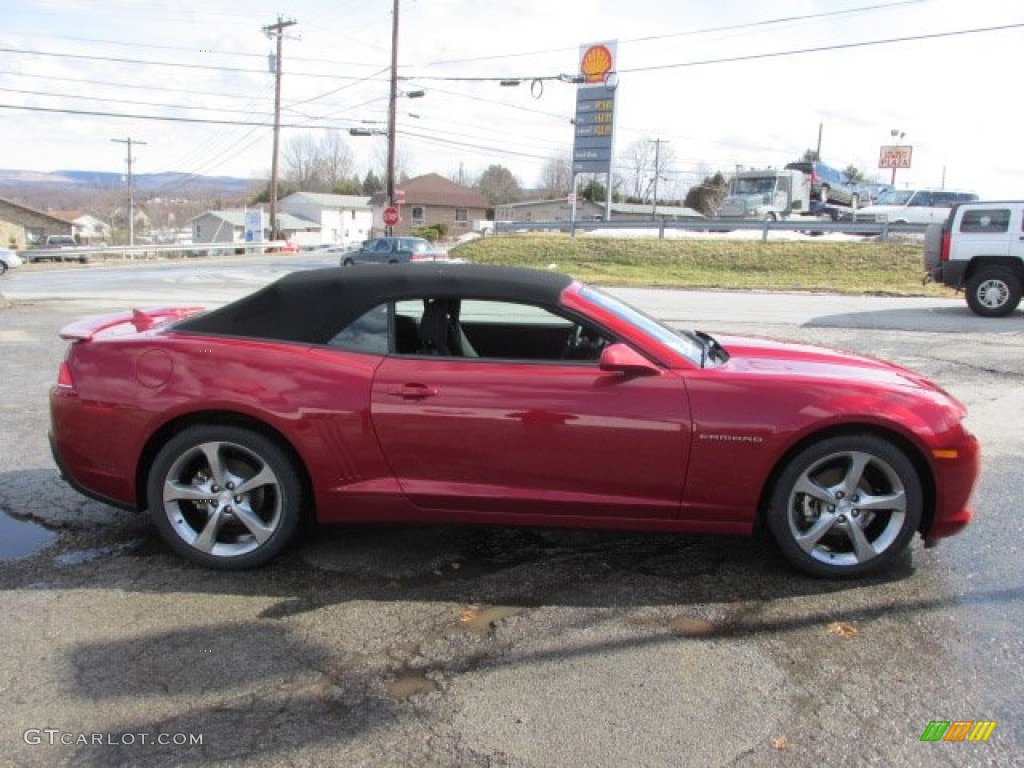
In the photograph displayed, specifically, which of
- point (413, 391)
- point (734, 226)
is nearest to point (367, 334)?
point (413, 391)

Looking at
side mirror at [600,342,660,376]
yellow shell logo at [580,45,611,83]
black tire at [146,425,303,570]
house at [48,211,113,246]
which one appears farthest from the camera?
house at [48,211,113,246]

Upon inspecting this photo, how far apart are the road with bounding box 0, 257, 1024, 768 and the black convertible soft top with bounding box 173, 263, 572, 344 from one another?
114cm

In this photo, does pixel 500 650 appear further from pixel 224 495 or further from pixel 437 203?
pixel 437 203

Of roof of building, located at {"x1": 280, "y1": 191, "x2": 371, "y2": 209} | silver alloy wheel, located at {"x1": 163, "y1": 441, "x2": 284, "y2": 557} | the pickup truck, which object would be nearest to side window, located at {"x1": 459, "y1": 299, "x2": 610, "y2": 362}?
silver alloy wheel, located at {"x1": 163, "y1": 441, "x2": 284, "y2": 557}

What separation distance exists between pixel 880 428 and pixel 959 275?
486 inches

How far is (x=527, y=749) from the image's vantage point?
2598mm

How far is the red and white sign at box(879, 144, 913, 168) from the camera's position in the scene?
55281 millimetres

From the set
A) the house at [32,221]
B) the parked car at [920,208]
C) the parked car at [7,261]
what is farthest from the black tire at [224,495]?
the house at [32,221]

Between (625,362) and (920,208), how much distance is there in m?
32.5

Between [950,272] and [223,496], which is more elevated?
[950,272]

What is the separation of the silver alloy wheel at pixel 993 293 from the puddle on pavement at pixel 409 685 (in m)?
14.2

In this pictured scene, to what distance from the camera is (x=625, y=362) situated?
3.59m

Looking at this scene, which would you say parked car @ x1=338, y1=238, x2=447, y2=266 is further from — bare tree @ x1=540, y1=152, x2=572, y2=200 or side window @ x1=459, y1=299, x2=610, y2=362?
bare tree @ x1=540, y1=152, x2=572, y2=200

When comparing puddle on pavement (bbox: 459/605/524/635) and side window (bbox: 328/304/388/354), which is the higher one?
side window (bbox: 328/304/388/354)
